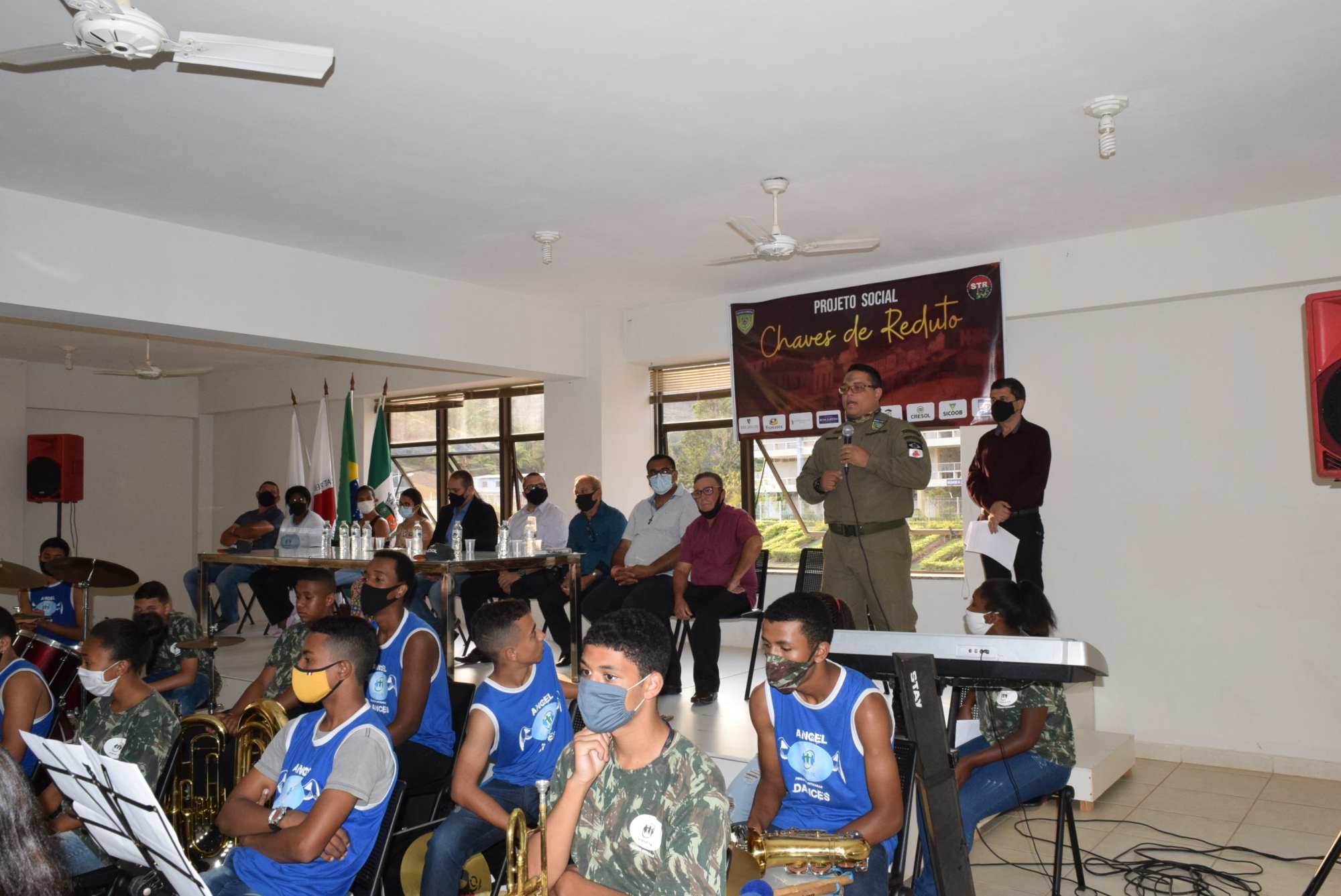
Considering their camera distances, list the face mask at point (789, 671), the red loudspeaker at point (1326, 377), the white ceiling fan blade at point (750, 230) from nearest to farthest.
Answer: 1. the red loudspeaker at point (1326, 377)
2. the face mask at point (789, 671)
3. the white ceiling fan blade at point (750, 230)

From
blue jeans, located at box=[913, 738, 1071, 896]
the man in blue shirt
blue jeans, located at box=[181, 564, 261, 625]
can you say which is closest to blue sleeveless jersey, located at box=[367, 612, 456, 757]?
blue jeans, located at box=[913, 738, 1071, 896]

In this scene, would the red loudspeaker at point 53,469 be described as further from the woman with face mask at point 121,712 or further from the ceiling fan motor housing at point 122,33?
the ceiling fan motor housing at point 122,33

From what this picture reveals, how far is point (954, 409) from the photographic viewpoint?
6.06 meters

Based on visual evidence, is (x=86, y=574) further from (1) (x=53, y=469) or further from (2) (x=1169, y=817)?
(2) (x=1169, y=817)

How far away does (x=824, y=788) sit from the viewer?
241 centimetres

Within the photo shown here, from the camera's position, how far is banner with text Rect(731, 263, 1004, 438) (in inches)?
235

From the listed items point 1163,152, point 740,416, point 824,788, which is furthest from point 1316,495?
point 824,788

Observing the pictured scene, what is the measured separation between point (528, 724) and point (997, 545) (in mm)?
3139

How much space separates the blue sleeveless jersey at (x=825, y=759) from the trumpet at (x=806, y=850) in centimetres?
19

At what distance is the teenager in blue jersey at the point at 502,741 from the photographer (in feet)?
8.67

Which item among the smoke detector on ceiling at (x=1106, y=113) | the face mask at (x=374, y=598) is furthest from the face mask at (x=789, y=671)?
the smoke detector on ceiling at (x=1106, y=113)

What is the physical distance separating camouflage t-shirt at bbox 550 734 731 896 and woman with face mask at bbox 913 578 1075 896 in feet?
4.17

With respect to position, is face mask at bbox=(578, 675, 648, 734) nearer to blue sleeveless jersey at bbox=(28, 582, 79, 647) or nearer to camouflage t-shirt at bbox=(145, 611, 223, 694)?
camouflage t-shirt at bbox=(145, 611, 223, 694)

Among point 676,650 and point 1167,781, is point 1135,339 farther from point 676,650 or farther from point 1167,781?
point 676,650
